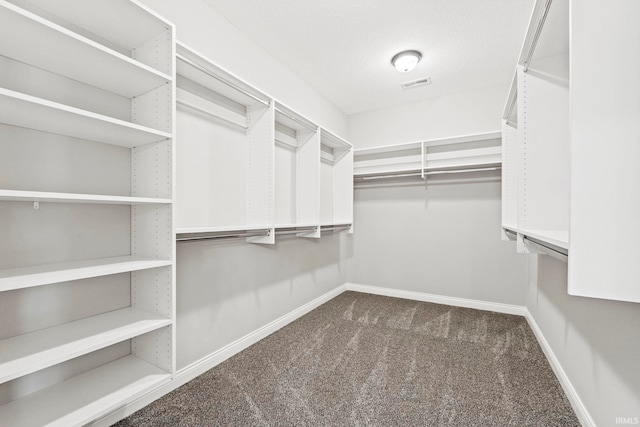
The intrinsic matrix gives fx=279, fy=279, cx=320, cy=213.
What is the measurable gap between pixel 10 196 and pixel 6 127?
49 centimetres

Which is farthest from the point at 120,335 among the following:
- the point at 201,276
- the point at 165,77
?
the point at 165,77

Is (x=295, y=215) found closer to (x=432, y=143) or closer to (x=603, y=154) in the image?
(x=432, y=143)

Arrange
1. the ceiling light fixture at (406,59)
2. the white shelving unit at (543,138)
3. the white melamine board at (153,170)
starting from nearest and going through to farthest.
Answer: the white melamine board at (153,170) < the white shelving unit at (543,138) < the ceiling light fixture at (406,59)

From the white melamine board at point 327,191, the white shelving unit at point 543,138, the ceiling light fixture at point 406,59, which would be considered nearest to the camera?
the white shelving unit at point 543,138

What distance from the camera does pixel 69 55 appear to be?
46.5 inches

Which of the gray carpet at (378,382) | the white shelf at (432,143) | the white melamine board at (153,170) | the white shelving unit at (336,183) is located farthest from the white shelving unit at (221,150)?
the white shelf at (432,143)

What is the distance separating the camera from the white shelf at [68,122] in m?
0.99

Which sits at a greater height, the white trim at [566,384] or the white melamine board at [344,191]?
the white melamine board at [344,191]

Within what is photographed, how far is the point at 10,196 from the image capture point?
37.1 inches

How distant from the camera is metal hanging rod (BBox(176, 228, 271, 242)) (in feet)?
5.80

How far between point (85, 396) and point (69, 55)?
149 cm

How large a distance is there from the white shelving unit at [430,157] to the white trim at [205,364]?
2.01 m

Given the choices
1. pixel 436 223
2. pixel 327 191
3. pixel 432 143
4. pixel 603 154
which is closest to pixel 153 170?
pixel 603 154

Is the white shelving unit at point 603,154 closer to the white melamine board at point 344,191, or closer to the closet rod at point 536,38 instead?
the closet rod at point 536,38
